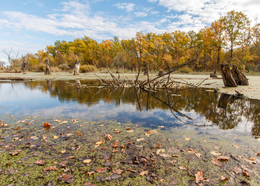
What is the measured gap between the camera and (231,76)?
30.9 feet

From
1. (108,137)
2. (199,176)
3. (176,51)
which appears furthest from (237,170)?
(176,51)

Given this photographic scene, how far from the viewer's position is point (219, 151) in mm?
2287

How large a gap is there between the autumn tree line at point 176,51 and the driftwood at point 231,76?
98cm

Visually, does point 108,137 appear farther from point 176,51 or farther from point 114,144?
point 176,51

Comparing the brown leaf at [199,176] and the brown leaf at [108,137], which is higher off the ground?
the brown leaf at [108,137]

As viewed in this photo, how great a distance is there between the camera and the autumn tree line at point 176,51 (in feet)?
82.4

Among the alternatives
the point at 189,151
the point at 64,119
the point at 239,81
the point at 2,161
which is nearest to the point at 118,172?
the point at 189,151

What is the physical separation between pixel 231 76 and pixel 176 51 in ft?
101

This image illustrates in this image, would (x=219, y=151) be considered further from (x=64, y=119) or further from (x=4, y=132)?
(x=4, y=132)

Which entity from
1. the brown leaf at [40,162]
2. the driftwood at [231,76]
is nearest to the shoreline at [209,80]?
the driftwood at [231,76]

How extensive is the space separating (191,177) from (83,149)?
156 centimetres

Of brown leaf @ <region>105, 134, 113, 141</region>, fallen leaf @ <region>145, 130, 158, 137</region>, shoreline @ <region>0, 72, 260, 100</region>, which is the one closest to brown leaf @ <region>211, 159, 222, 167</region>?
fallen leaf @ <region>145, 130, 158, 137</region>

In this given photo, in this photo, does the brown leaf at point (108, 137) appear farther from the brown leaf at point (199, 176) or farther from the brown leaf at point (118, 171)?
the brown leaf at point (199, 176)

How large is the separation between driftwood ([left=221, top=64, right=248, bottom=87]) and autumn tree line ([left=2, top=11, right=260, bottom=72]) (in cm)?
98
